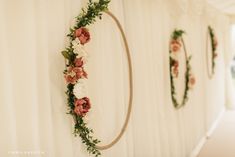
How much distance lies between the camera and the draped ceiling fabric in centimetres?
154

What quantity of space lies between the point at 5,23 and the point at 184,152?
123 inches

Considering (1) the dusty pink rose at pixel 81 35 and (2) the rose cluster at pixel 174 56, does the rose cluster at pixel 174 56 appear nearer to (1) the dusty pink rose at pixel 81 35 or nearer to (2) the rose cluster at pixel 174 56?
(2) the rose cluster at pixel 174 56

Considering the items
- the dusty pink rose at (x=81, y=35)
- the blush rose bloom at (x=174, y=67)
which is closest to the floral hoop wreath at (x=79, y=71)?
the dusty pink rose at (x=81, y=35)

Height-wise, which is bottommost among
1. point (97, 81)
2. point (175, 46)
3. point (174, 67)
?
A: point (97, 81)

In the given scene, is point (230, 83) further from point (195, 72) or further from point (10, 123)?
point (10, 123)

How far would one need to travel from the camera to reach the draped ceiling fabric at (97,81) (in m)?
1.54

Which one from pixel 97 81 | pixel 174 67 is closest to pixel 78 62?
pixel 97 81

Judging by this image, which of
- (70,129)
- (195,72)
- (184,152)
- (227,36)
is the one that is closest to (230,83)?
(227,36)

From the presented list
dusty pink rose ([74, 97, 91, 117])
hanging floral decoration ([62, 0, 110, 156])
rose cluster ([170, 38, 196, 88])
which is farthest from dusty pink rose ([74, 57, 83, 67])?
rose cluster ([170, 38, 196, 88])

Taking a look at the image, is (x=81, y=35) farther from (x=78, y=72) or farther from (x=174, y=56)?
(x=174, y=56)

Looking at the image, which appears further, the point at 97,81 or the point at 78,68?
the point at 97,81

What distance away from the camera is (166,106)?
3527 mm

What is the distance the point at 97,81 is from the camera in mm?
2197

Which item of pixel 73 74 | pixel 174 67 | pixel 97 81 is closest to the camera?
pixel 73 74
